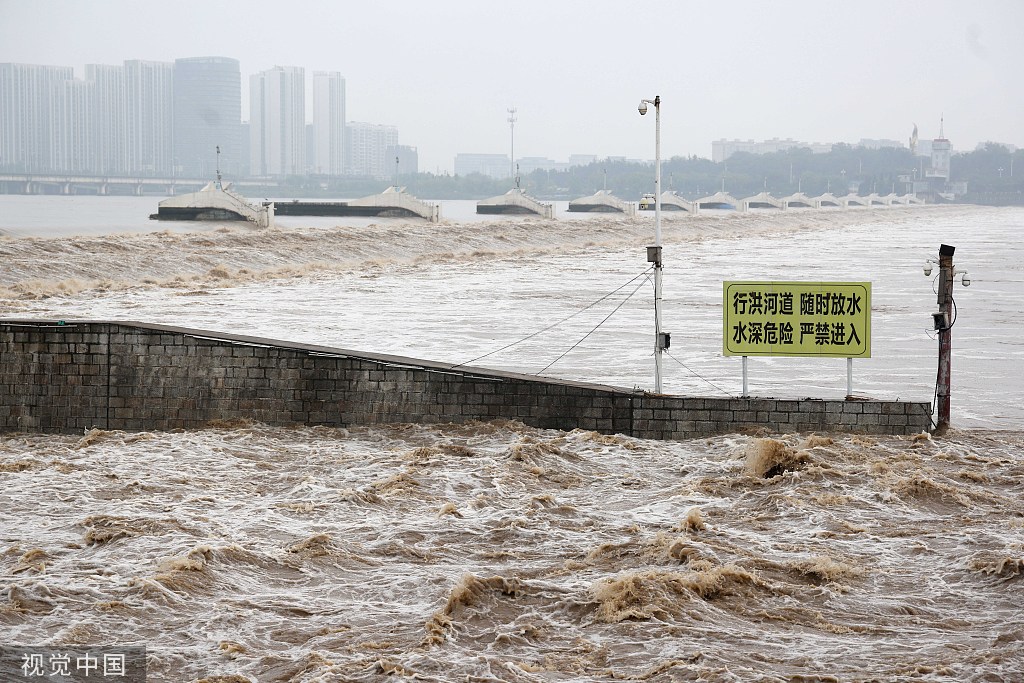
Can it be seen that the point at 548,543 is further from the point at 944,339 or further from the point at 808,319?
the point at 944,339

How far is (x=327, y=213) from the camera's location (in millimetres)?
112125

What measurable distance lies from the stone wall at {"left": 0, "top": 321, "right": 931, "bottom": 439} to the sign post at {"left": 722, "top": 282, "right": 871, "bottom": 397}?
1458mm

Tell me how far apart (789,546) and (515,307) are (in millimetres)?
21825

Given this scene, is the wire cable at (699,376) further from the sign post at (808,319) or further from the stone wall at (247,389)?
the stone wall at (247,389)

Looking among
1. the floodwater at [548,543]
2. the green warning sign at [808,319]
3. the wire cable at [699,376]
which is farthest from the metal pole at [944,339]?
the wire cable at [699,376]

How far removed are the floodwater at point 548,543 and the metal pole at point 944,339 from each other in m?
0.43

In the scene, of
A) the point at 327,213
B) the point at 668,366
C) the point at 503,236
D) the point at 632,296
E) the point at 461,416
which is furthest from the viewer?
the point at 327,213

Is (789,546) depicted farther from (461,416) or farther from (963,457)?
(461,416)

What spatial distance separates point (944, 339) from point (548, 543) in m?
6.59

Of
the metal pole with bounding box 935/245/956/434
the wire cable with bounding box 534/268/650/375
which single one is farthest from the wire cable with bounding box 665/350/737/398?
the metal pole with bounding box 935/245/956/434

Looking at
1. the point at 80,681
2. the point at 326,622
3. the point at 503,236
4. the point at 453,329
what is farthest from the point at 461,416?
the point at 503,236

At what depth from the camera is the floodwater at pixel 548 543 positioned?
8383 mm

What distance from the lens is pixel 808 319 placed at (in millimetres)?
14398

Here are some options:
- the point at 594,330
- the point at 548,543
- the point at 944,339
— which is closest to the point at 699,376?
the point at 944,339
